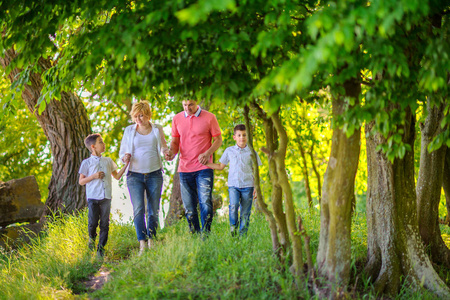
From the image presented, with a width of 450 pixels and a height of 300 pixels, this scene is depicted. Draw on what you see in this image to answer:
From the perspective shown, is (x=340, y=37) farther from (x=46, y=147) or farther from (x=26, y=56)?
(x=46, y=147)

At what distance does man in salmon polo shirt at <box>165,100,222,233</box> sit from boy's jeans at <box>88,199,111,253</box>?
43.8 inches

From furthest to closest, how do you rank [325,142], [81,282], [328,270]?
[325,142], [81,282], [328,270]

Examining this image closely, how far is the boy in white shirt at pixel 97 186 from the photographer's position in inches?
237

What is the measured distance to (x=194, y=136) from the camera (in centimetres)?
587

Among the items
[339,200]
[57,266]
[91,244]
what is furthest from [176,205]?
[339,200]

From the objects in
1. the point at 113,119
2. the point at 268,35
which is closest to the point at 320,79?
the point at 268,35

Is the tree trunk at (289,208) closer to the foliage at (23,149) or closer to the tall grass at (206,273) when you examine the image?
the tall grass at (206,273)

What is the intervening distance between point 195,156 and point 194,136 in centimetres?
Result: 27

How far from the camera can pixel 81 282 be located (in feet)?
17.5

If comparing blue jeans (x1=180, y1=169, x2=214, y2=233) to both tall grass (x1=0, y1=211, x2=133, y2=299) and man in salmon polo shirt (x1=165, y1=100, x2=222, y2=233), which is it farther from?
tall grass (x1=0, y1=211, x2=133, y2=299)

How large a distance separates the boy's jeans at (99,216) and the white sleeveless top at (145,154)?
0.75 metres

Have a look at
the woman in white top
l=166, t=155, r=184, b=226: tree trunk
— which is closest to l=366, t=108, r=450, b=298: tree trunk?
A: the woman in white top

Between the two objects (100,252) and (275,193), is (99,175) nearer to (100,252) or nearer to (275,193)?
(100,252)

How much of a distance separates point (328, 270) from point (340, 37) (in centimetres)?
275
